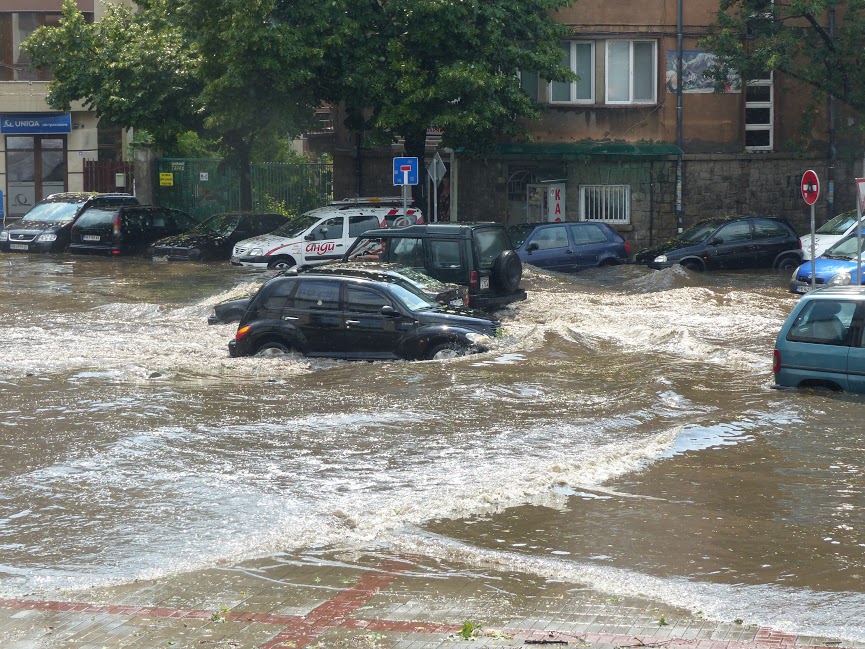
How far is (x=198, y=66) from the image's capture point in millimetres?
28859

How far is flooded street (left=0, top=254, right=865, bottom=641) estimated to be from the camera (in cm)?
790

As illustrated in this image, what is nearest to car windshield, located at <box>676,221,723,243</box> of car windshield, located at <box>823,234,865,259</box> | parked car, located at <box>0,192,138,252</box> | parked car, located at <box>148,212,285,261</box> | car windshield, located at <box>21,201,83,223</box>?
car windshield, located at <box>823,234,865,259</box>

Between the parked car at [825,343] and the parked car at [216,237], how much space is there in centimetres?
1954

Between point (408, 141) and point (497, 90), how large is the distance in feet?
8.42

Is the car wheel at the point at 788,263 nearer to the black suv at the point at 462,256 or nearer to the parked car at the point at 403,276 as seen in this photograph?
the black suv at the point at 462,256

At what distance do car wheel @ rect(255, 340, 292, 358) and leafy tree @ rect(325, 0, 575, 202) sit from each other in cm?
1290

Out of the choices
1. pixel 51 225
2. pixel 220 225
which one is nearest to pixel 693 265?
pixel 220 225

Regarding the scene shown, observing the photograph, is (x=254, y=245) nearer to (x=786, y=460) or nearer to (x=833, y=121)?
(x=833, y=121)

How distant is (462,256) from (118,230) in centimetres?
1547

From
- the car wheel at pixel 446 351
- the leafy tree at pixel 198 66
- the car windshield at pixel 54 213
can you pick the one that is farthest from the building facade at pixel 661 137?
the car wheel at pixel 446 351

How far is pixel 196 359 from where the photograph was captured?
16.1 metres

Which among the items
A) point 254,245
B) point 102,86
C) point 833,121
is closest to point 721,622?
point 254,245

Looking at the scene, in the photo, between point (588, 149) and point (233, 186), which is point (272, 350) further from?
point (233, 186)

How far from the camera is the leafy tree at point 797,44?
90.3 ft
